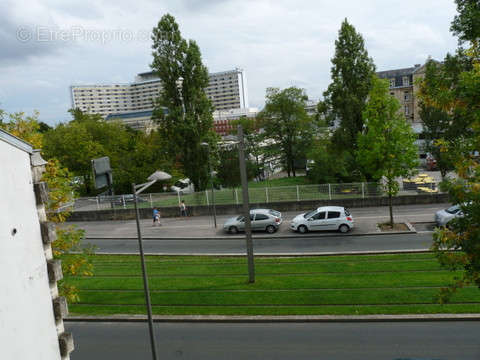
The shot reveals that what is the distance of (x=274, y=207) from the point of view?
97.7 ft

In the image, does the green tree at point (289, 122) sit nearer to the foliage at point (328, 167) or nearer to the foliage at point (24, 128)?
the foliage at point (328, 167)

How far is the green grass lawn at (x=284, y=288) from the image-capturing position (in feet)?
40.7

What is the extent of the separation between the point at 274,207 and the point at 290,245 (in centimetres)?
864

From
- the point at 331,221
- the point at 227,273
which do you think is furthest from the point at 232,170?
the point at 227,273

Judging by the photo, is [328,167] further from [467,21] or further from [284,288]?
[467,21]

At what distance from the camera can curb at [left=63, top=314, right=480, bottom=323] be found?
11.4m

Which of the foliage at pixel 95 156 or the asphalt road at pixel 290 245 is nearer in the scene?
the asphalt road at pixel 290 245

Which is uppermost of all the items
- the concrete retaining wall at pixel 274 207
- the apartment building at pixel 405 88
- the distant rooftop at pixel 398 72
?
the distant rooftop at pixel 398 72

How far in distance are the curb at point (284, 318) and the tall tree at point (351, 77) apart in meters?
23.5

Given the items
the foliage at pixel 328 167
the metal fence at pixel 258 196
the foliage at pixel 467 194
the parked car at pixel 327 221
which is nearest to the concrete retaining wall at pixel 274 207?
the metal fence at pixel 258 196

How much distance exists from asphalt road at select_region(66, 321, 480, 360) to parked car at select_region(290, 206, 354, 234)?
11.5 metres

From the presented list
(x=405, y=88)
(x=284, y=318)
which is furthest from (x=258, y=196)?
(x=405, y=88)

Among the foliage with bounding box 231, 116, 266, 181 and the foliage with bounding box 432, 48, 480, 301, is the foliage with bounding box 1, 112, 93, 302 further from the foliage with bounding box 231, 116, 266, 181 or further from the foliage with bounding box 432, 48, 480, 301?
the foliage with bounding box 231, 116, 266, 181

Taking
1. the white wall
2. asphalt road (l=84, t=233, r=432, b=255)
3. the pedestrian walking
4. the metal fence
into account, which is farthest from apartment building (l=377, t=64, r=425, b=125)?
the white wall
